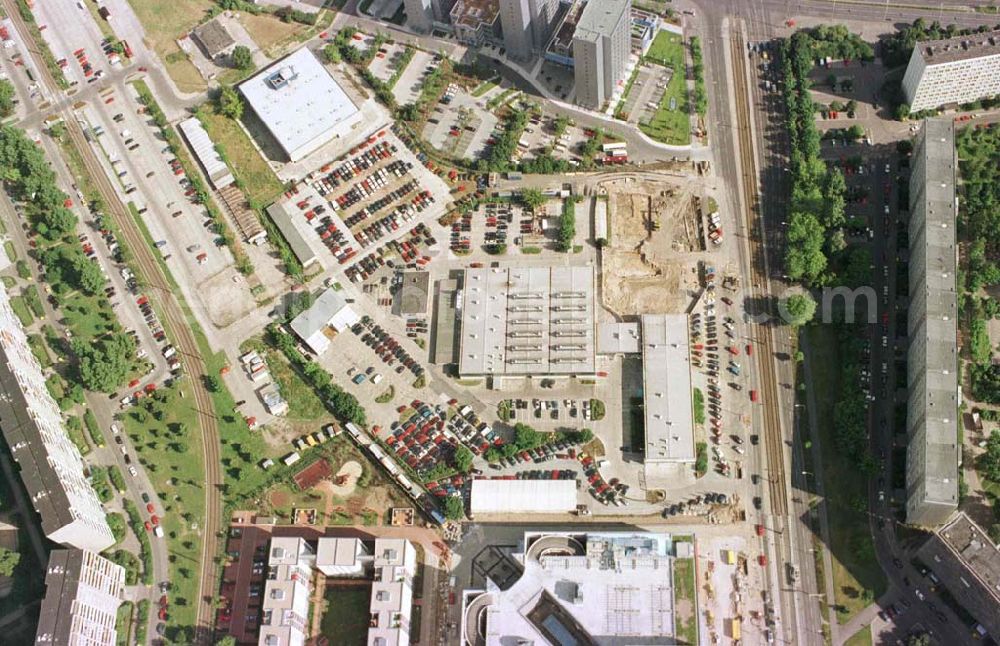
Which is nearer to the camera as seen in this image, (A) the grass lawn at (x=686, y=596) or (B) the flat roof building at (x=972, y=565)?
(A) the grass lawn at (x=686, y=596)

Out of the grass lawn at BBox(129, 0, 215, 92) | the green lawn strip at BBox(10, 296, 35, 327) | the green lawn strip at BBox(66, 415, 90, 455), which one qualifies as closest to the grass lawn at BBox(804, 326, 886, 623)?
the green lawn strip at BBox(66, 415, 90, 455)

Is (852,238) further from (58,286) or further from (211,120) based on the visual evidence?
(58,286)

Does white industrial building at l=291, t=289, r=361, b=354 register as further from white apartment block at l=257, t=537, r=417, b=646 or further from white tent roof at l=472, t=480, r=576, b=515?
white tent roof at l=472, t=480, r=576, b=515

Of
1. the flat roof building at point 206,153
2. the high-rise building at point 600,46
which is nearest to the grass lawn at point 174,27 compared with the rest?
the flat roof building at point 206,153

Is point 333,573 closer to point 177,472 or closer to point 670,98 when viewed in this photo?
point 177,472

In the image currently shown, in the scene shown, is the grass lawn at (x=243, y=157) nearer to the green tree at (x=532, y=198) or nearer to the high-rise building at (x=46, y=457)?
the green tree at (x=532, y=198)
